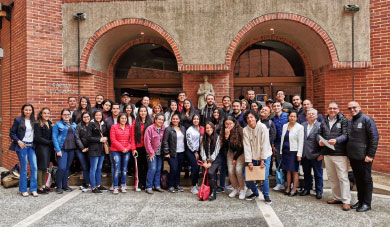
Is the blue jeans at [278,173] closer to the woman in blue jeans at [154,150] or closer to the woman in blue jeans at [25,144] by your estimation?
the woman in blue jeans at [154,150]

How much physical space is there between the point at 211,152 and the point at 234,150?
1.55 ft

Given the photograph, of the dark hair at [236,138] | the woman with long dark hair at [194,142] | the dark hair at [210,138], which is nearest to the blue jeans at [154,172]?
the woman with long dark hair at [194,142]

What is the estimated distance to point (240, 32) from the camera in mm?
7223

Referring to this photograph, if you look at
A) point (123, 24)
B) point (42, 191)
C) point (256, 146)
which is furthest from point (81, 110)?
point (256, 146)

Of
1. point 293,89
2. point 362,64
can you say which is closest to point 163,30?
point 293,89

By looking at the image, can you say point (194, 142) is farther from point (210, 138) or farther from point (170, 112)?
point (170, 112)

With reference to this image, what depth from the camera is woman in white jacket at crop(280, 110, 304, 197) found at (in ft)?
16.7

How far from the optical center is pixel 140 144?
5.65 metres

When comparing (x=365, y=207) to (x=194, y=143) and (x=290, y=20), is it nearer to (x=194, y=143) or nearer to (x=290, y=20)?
(x=194, y=143)

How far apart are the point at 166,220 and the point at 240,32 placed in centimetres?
532

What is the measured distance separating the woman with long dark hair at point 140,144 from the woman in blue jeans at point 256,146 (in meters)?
2.19

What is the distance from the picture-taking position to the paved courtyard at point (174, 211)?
162 inches

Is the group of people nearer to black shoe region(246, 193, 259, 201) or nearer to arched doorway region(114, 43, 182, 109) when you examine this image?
black shoe region(246, 193, 259, 201)

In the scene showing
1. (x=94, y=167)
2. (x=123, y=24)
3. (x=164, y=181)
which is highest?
(x=123, y=24)
